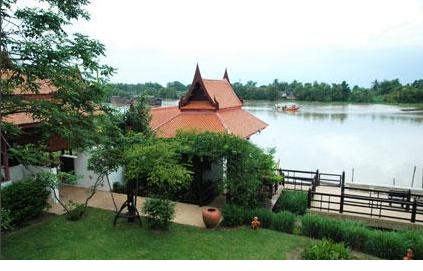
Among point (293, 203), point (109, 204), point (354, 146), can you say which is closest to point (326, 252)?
point (293, 203)

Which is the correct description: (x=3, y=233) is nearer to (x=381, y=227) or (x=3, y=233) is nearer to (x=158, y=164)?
(x=158, y=164)

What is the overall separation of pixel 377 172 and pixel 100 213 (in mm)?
19349

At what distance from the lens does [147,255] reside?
7746mm

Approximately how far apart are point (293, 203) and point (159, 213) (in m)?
5.06

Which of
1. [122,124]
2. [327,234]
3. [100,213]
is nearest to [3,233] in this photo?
[100,213]

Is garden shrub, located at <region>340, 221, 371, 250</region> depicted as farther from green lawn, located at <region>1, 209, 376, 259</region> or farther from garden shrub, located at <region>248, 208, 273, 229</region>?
garden shrub, located at <region>248, 208, 273, 229</region>

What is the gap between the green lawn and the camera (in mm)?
7730

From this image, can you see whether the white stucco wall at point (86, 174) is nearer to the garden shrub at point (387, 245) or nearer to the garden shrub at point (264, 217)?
the garden shrub at point (264, 217)

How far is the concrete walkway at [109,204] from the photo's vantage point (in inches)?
410

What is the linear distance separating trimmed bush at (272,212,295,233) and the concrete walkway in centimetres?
199

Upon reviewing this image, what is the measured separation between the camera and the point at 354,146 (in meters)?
31.1

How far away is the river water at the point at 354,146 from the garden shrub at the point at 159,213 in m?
12.2

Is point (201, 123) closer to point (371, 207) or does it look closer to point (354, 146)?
point (371, 207)

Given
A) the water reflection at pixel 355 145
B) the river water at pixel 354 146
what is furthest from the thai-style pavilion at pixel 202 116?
the water reflection at pixel 355 145
